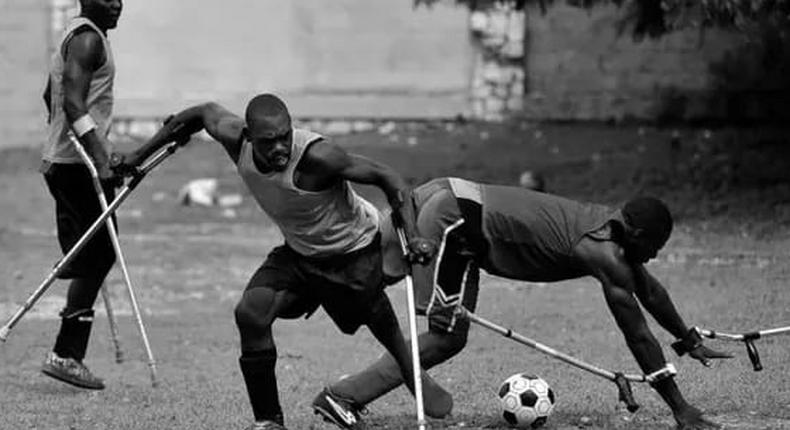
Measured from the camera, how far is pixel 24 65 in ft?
76.0

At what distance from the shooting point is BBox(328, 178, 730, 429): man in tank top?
8.09 meters

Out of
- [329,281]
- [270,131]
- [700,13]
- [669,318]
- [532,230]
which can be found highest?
[270,131]

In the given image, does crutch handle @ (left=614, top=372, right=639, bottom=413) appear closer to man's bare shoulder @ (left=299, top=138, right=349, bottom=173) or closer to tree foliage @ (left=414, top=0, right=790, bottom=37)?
man's bare shoulder @ (left=299, top=138, right=349, bottom=173)

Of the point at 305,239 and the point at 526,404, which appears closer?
the point at 305,239

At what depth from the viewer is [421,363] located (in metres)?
8.52

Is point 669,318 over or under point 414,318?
under

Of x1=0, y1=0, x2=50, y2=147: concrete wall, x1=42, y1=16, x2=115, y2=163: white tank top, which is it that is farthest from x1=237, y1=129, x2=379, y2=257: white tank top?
x1=0, y1=0, x2=50, y2=147: concrete wall

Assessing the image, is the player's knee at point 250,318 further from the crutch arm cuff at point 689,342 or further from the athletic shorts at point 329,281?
the crutch arm cuff at point 689,342

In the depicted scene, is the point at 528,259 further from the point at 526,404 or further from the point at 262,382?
the point at 262,382

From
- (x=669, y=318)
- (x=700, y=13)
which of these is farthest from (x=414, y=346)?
(x=700, y=13)

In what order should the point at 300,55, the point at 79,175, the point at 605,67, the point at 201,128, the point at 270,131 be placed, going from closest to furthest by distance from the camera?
1. the point at 270,131
2. the point at 201,128
3. the point at 79,175
4. the point at 605,67
5. the point at 300,55

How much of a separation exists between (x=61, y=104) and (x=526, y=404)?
3.26 metres

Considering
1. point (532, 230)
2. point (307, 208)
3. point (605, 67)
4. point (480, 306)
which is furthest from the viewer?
point (605, 67)

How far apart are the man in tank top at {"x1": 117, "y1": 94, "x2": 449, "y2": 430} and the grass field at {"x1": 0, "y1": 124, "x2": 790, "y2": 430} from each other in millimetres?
714
